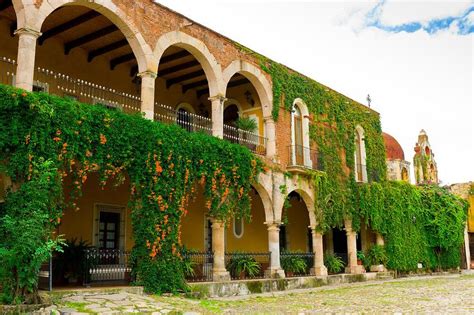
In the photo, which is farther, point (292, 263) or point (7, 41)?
point (292, 263)

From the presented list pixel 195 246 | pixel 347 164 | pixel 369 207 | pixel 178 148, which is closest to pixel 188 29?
pixel 178 148

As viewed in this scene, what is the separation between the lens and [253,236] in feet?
67.1

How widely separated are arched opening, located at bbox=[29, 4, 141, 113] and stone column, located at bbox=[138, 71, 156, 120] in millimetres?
282

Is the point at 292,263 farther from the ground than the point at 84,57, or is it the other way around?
the point at 84,57

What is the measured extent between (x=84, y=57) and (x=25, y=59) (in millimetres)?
4939

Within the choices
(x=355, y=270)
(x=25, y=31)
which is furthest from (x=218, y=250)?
(x=355, y=270)

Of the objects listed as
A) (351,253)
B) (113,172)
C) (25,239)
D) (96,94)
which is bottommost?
(351,253)

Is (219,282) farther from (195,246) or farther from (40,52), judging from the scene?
(40,52)

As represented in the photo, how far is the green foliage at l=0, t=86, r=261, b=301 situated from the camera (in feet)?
31.4

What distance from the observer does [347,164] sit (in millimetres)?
22141

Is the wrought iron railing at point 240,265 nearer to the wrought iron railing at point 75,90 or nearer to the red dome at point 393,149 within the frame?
the wrought iron railing at point 75,90

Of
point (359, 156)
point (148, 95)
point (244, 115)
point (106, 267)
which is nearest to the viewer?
point (106, 267)

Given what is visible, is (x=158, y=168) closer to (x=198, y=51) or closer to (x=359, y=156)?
(x=198, y=51)

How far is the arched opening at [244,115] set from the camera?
18328 millimetres
